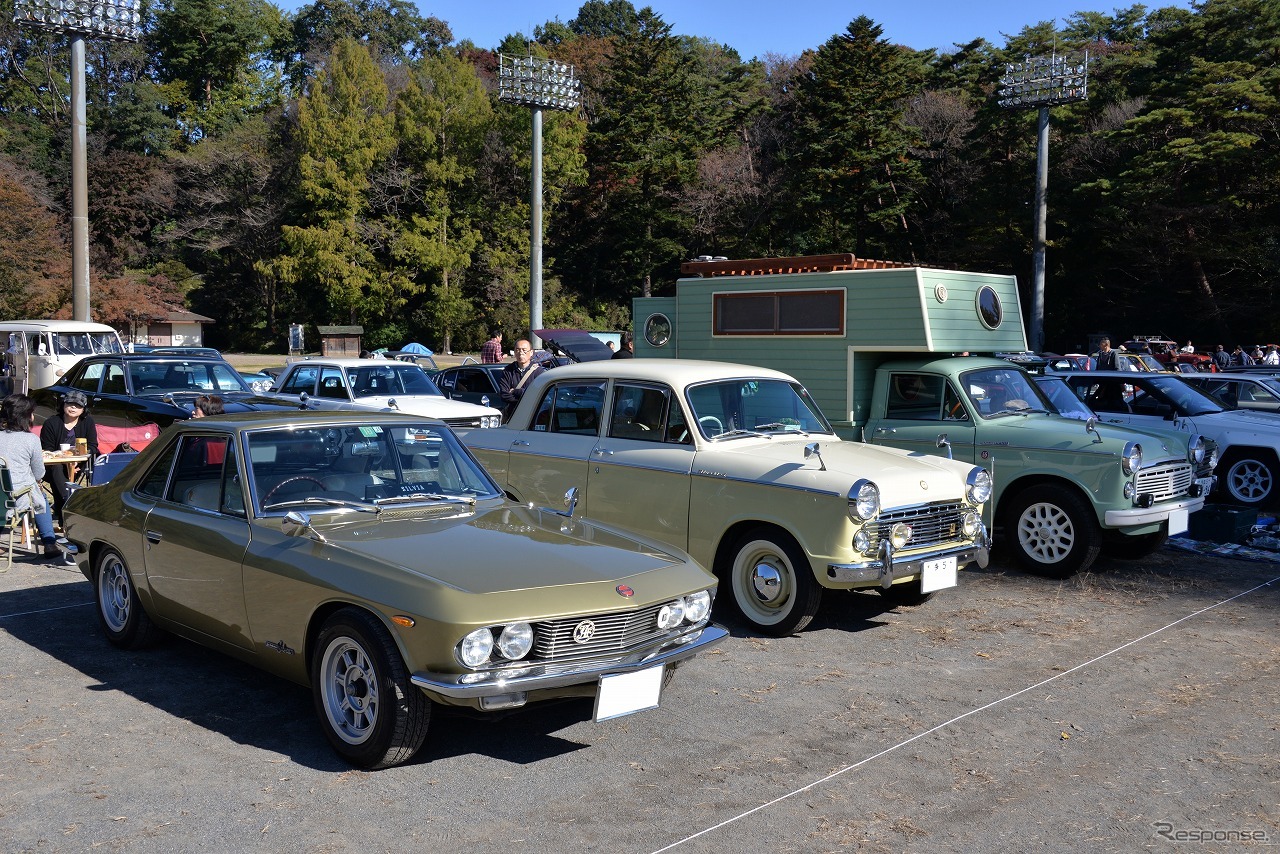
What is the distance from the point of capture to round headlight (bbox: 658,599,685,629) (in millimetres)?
5066

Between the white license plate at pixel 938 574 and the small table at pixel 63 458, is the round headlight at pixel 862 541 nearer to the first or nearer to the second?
the white license plate at pixel 938 574

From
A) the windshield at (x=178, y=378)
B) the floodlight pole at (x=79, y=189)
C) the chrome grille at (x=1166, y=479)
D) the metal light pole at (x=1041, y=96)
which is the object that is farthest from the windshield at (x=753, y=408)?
the metal light pole at (x=1041, y=96)

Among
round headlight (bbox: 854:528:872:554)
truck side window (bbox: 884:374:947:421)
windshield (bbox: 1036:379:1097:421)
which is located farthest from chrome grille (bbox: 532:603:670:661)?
windshield (bbox: 1036:379:1097:421)

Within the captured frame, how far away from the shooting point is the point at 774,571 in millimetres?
7391

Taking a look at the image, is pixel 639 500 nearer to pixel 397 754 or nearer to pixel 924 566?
pixel 924 566

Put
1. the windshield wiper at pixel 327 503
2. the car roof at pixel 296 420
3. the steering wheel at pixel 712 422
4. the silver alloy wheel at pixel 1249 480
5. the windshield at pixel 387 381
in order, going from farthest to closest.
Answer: the windshield at pixel 387 381 → the silver alloy wheel at pixel 1249 480 → the steering wheel at pixel 712 422 → the car roof at pixel 296 420 → the windshield wiper at pixel 327 503

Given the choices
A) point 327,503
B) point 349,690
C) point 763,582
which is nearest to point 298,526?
point 327,503

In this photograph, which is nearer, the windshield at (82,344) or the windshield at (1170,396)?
the windshield at (1170,396)

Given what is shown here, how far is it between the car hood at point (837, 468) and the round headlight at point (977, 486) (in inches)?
2.5

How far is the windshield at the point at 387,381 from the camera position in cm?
1602

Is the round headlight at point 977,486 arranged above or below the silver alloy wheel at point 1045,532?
above

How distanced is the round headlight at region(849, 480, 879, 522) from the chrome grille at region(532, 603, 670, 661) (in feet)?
7.32

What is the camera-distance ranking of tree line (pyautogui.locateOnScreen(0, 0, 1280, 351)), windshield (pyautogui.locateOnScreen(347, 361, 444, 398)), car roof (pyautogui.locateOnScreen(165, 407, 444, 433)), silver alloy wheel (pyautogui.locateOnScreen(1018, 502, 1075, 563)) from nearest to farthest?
car roof (pyautogui.locateOnScreen(165, 407, 444, 433)) → silver alloy wheel (pyautogui.locateOnScreen(1018, 502, 1075, 563)) → windshield (pyautogui.locateOnScreen(347, 361, 444, 398)) → tree line (pyautogui.locateOnScreen(0, 0, 1280, 351))

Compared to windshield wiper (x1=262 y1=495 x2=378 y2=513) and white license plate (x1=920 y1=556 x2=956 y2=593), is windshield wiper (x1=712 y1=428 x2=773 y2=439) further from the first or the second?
windshield wiper (x1=262 y1=495 x2=378 y2=513)
